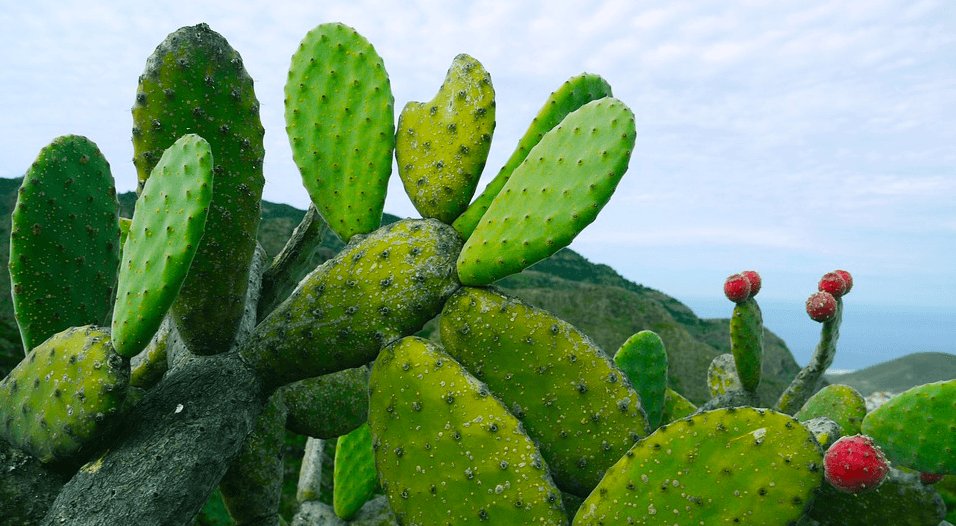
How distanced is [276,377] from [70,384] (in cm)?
40

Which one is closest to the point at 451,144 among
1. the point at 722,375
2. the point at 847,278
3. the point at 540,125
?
the point at 540,125

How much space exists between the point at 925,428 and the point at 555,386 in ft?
3.26

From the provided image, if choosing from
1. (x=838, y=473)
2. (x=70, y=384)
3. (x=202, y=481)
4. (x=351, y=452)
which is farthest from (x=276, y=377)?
(x=351, y=452)

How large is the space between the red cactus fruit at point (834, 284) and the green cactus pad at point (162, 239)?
1.89 meters

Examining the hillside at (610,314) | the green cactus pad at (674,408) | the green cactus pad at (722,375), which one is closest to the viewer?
the green cactus pad at (674,408)

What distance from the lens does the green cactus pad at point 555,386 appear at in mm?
1365

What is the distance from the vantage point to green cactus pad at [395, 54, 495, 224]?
1.55 metres

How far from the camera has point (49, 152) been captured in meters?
1.67

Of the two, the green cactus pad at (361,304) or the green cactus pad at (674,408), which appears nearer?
the green cactus pad at (361,304)

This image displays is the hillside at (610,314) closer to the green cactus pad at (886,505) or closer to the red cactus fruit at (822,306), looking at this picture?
the red cactus fruit at (822,306)

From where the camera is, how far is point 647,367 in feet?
7.02

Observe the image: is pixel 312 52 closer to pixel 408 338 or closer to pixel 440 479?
pixel 408 338

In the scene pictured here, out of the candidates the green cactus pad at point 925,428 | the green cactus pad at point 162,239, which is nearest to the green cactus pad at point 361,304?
the green cactus pad at point 162,239

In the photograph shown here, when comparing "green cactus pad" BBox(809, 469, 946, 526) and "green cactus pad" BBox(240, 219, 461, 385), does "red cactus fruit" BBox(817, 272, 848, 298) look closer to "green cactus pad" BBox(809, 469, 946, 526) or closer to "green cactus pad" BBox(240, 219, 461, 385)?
"green cactus pad" BBox(809, 469, 946, 526)
